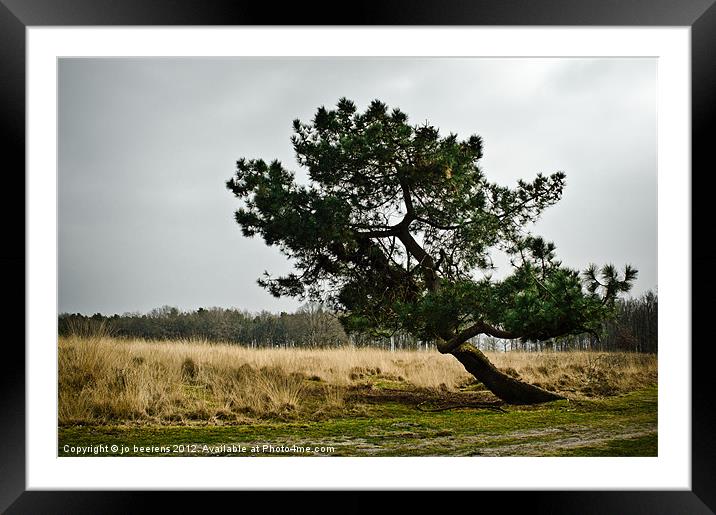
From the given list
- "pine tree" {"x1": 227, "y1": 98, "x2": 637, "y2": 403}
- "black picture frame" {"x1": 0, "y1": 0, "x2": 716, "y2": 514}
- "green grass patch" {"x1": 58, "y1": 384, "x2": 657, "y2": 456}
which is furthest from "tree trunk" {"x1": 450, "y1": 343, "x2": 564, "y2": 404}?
"black picture frame" {"x1": 0, "y1": 0, "x2": 716, "y2": 514}

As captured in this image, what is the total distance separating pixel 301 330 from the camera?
3508 mm

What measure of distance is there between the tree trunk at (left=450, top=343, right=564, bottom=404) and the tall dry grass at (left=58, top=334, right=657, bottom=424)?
63mm

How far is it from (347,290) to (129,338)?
1.39 meters

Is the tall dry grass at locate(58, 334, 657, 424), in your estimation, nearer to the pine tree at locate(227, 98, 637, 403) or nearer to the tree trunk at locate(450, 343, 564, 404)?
the tree trunk at locate(450, 343, 564, 404)

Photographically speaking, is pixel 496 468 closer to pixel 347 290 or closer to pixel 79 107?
pixel 347 290

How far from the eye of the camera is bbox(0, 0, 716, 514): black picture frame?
9.00 feet

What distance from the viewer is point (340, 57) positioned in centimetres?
327

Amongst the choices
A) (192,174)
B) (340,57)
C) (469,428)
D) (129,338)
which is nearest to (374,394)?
(469,428)

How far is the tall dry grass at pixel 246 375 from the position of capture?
129 inches

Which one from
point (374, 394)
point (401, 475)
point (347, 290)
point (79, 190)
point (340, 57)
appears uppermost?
point (340, 57)
